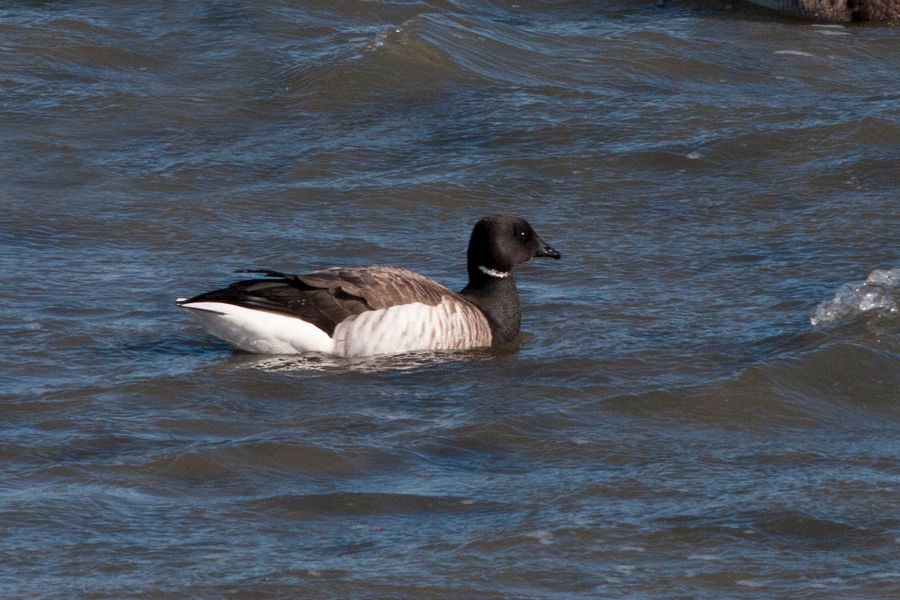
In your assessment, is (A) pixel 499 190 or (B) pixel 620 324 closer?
(B) pixel 620 324

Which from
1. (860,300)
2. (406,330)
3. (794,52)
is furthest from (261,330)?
(794,52)

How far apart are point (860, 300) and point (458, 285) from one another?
2.46 meters

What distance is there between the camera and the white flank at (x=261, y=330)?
9.03 meters

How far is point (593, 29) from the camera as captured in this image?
53.2 feet

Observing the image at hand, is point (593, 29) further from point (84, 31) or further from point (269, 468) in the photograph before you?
point (269, 468)

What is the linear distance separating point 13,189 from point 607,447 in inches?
235

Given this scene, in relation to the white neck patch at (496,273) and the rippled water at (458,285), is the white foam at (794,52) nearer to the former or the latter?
the rippled water at (458,285)

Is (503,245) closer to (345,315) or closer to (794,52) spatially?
(345,315)

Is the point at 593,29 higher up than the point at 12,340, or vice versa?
the point at 593,29

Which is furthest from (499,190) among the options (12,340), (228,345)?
(12,340)

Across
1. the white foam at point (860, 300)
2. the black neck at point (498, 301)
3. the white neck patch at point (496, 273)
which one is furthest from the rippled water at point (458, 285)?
the white neck patch at point (496, 273)

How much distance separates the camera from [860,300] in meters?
9.69

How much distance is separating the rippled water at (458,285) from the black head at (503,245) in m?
0.39

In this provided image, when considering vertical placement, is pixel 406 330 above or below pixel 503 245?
below
